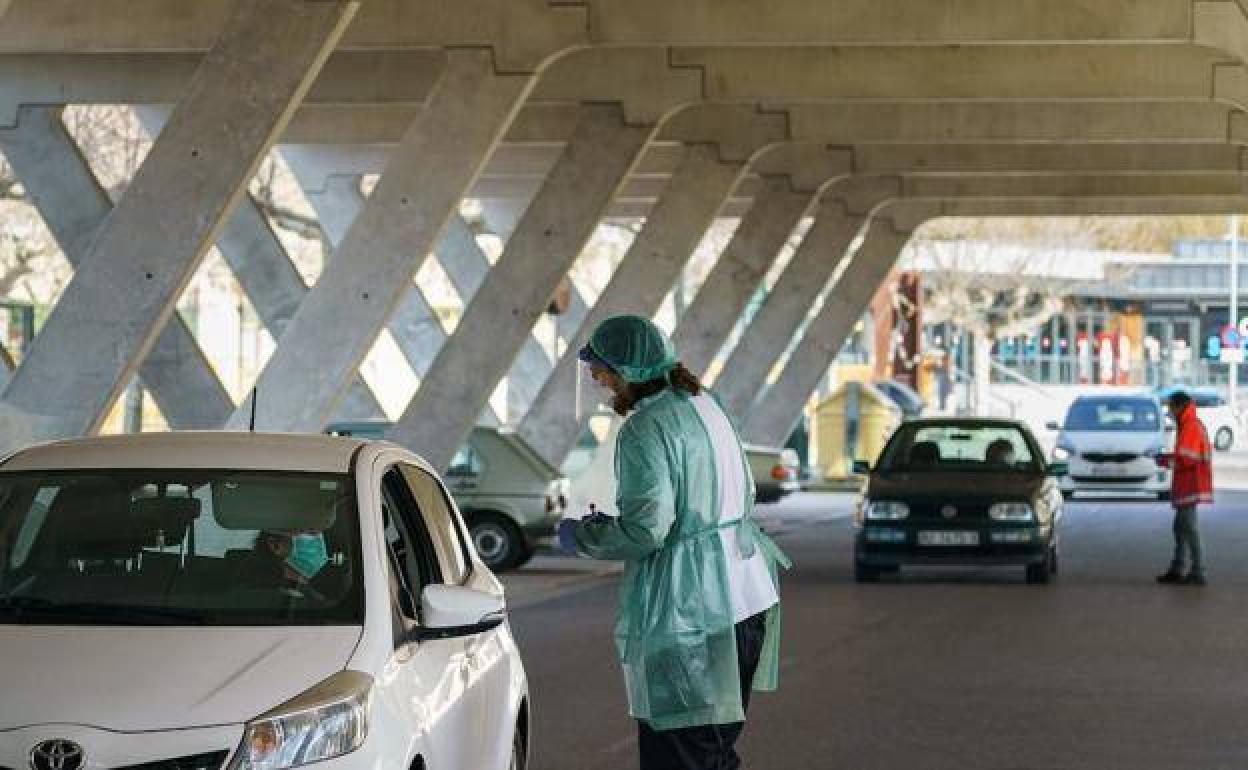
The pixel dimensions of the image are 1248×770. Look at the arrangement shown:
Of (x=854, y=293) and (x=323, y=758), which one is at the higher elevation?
(x=854, y=293)

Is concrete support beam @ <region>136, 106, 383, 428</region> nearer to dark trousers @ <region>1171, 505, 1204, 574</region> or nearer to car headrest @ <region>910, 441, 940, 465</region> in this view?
car headrest @ <region>910, 441, 940, 465</region>

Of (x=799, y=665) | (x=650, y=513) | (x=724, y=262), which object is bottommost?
(x=799, y=665)

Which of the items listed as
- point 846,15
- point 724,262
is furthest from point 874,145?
point 846,15

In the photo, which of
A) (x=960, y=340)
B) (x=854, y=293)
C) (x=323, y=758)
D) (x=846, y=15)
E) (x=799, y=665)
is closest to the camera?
(x=323, y=758)

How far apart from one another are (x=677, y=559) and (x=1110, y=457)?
132 feet

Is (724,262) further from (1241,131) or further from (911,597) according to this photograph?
(911,597)

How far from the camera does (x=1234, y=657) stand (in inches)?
692

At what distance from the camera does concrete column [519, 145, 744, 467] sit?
3744cm

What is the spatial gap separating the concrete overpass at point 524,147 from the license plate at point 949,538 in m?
5.65

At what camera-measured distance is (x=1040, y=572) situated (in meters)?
24.9

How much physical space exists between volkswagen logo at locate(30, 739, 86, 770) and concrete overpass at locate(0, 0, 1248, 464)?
602 inches

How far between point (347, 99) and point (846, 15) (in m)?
8.14

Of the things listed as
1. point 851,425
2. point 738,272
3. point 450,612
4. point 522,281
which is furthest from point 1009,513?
point 851,425

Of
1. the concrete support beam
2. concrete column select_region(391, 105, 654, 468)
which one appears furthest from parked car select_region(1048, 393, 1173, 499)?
concrete column select_region(391, 105, 654, 468)
